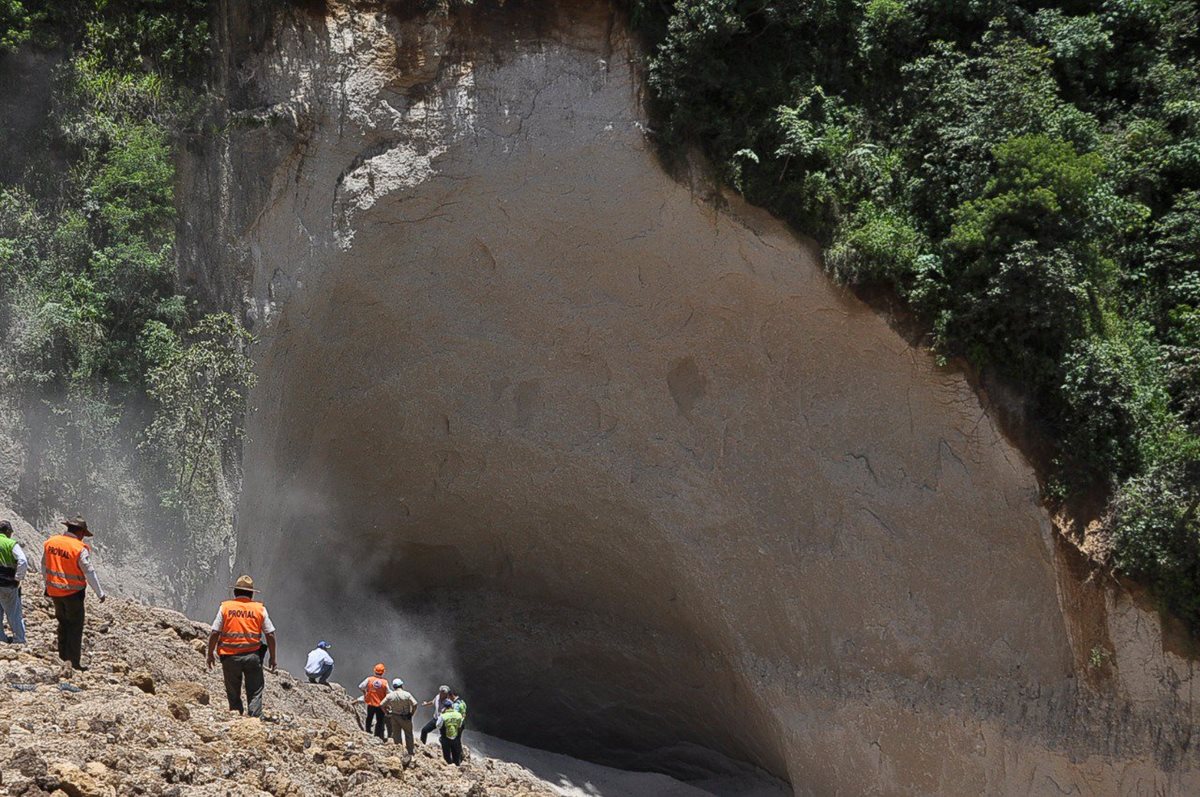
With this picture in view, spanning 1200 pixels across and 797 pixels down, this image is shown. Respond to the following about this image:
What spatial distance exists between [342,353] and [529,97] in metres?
4.15

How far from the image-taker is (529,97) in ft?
49.4

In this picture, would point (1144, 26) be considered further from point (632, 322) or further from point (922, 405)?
point (632, 322)

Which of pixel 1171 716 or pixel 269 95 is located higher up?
pixel 269 95

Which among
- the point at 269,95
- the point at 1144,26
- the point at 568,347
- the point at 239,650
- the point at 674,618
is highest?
the point at 1144,26

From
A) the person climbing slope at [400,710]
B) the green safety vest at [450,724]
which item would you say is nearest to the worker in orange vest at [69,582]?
the person climbing slope at [400,710]

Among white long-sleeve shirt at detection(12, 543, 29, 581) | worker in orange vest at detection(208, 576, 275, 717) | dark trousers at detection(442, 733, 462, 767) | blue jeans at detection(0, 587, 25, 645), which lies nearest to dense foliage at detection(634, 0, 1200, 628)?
dark trousers at detection(442, 733, 462, 767)

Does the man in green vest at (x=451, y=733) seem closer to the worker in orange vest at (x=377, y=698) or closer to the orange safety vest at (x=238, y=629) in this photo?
the worker in orange vest at (x=377, y=698)

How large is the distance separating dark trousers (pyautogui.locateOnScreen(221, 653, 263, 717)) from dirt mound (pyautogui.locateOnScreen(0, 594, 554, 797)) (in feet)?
0.52

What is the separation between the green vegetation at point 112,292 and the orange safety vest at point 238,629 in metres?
5.50

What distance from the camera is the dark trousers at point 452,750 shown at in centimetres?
1224

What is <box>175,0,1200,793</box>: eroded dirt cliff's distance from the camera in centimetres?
1364

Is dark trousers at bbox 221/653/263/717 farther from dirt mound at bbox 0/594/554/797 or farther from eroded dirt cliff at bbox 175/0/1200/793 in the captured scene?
eroded dirt cliff at bbox 175/0/1200/793

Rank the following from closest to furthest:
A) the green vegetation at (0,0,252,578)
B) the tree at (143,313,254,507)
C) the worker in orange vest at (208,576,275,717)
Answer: the worker in orange vest at (208,576,275,717)
the green vegetation at (0,0,252,578)
the tree at (143,313,254,507)

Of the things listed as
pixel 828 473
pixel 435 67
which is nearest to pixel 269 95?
pixel 435 67
